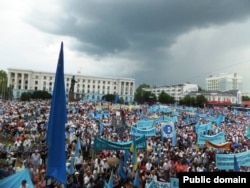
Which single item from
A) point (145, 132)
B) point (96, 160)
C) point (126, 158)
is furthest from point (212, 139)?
point (96, 160)

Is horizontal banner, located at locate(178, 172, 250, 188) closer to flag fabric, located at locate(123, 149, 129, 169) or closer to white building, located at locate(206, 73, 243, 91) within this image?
flag fabric, located at locate(123, 149, 129, 169)

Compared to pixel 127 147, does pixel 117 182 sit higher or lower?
lower

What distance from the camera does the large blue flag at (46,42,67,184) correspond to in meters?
7.98

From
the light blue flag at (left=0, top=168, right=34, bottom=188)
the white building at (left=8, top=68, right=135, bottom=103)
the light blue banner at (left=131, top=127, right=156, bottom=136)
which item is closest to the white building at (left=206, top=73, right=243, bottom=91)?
the white building at (left=8, top=68, right=135, bottom=103)

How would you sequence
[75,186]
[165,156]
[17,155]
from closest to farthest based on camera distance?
1. [75,186]
2. [17,155]
3. [165,156]

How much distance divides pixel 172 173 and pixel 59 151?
785cm

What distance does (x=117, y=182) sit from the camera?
12836 millimetres

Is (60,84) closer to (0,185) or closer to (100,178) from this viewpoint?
(0,185)

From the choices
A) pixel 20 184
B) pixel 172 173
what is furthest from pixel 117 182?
pixel 20 184

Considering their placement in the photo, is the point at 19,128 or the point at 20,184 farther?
the point at 19,128

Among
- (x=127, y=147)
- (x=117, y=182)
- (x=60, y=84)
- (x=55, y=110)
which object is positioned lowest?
(x=117, y=182)

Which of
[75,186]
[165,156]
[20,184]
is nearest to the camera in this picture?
[20,184]

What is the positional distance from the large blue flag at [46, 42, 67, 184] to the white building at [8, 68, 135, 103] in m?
127

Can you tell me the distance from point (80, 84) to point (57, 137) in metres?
140
